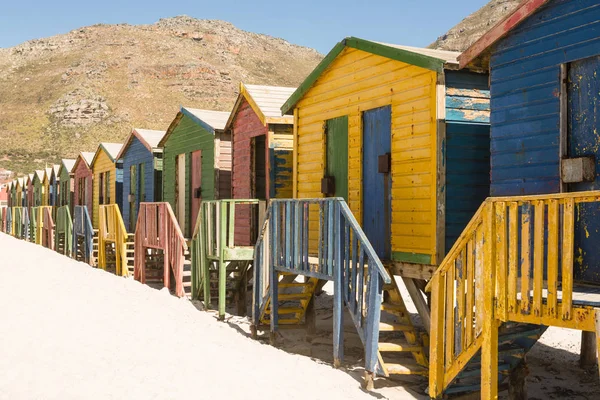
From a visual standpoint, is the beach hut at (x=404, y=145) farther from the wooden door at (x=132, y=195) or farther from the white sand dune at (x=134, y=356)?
the wooden door at (x=132, y=195)

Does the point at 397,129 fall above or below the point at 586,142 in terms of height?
above

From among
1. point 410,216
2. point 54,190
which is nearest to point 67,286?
point 410,216

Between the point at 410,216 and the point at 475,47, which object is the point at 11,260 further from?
the point at 475,47

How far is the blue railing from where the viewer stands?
8547 millimetres

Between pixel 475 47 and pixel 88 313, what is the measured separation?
26.0 ft

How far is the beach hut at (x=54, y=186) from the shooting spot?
1436 inches

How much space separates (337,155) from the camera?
450 inches

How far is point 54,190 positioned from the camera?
121ft

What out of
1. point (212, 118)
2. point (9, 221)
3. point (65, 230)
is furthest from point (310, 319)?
point (9, 221)

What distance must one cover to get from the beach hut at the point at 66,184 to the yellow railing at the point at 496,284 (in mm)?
28651

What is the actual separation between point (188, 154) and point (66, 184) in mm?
18472

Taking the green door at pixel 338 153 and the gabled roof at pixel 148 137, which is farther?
the gabled roof at pixel 148 137

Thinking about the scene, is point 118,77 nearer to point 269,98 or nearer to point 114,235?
point 114,235

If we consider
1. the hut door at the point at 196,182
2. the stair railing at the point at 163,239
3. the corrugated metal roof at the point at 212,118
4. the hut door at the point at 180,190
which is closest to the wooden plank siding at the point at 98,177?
the hut door at the point at 180,190
